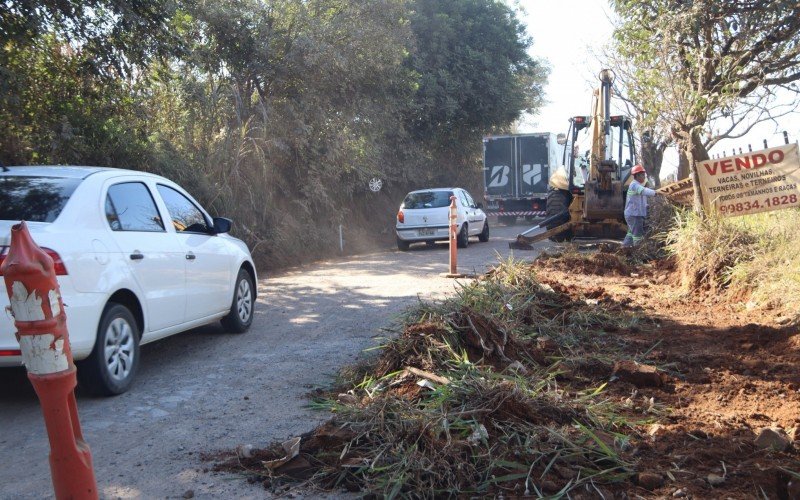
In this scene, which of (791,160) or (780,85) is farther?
(780,85)

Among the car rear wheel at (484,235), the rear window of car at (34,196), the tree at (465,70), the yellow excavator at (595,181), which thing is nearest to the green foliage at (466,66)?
the tree at (465,70)

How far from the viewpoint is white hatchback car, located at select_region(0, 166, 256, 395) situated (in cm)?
522

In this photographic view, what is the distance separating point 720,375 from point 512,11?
2952 cm

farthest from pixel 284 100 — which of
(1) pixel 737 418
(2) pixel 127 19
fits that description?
(1) pixel 737 418

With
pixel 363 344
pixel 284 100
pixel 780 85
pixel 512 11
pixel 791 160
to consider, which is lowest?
pixel 363 344

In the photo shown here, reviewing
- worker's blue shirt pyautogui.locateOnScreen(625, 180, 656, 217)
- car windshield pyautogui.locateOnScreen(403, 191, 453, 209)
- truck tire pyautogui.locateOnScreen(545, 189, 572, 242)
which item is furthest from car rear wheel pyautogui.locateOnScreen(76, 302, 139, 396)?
car windshield pyautogui.locateOnScreen(403, 191, 453, 209)

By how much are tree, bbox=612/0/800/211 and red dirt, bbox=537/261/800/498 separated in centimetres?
322

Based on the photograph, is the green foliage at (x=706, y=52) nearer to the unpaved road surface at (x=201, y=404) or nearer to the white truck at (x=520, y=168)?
the unpaved road surface at (x=201, y=404)

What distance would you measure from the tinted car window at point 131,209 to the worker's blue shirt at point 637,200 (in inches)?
378

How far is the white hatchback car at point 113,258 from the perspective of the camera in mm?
5223

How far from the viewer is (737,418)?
455 cm

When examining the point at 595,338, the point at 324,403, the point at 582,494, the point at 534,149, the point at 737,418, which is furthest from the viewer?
the point at 534,149

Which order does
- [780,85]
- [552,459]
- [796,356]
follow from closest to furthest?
[552,459] < [796,356] < [780,85]

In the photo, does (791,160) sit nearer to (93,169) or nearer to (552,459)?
(552,459)
